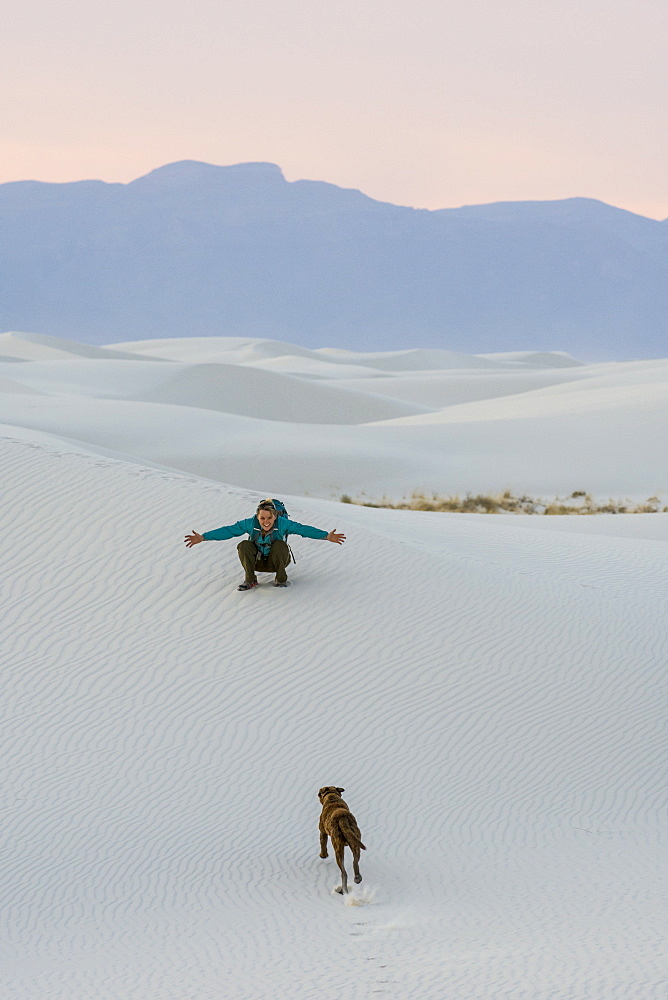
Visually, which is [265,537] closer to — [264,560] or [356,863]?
[264,560]

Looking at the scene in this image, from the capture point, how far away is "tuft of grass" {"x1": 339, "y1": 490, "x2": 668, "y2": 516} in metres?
20.9

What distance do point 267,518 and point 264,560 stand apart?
57 centimetres

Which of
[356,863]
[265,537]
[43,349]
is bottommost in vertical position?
[356,863]

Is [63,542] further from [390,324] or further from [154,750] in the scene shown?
[390,324]

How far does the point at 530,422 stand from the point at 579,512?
9.64 metres

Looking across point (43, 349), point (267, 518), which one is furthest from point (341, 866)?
point (43, 349)

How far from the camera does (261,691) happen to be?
25.8 ft

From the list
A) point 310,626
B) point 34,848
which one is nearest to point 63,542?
point 310,626

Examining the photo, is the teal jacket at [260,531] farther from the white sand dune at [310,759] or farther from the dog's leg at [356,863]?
the dog's leg at [356,863]

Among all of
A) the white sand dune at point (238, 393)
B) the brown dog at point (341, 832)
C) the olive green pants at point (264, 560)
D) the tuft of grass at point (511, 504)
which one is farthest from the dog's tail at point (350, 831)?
the white sand dune at point (238, 393)

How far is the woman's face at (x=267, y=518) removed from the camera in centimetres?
864

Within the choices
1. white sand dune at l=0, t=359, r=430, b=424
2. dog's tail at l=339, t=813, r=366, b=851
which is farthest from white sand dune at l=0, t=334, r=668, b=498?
dog's tail at l=339, t=813, r=366, b=851

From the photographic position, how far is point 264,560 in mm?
9125

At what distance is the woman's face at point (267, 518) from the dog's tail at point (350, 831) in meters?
3.41
